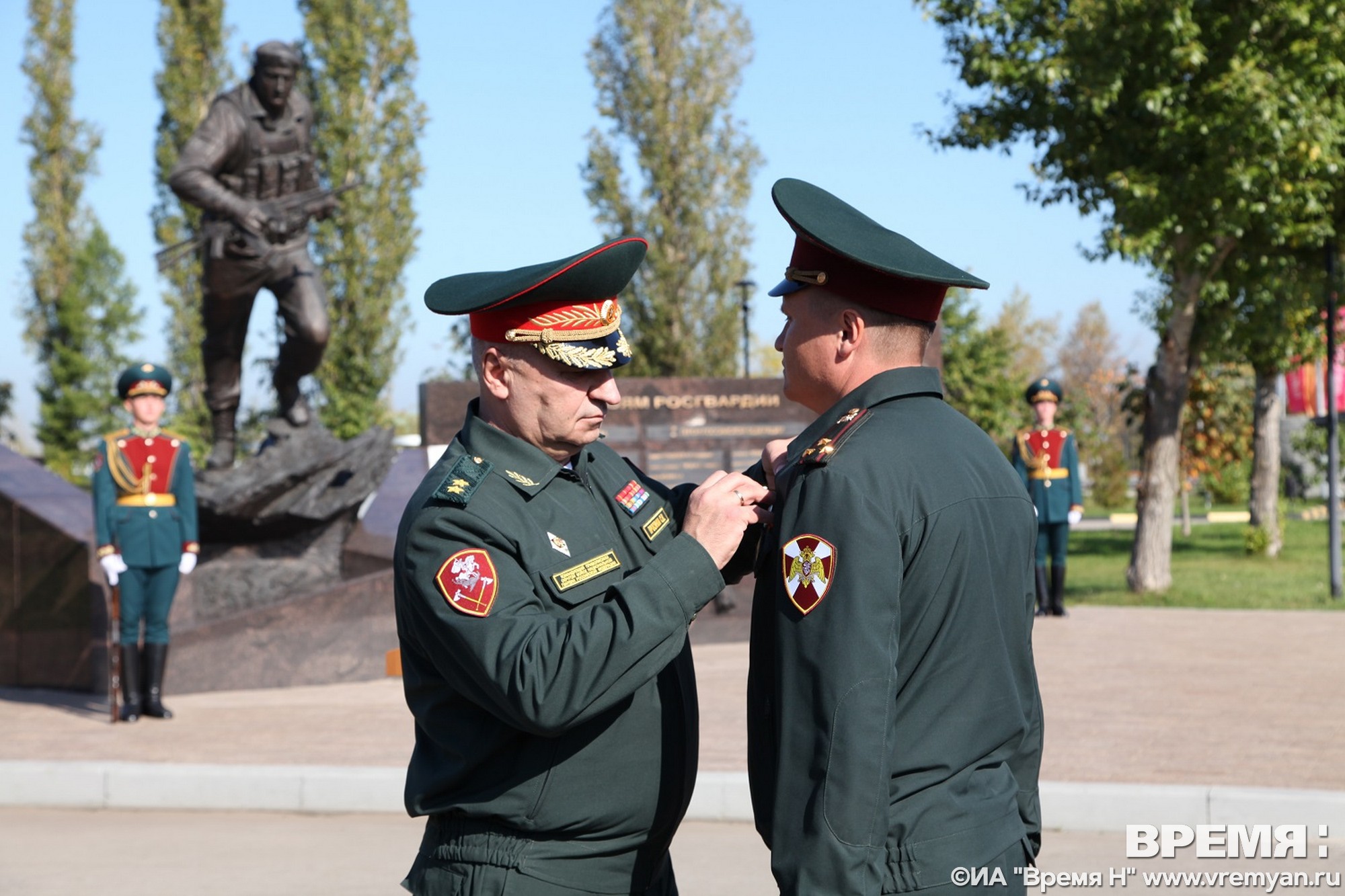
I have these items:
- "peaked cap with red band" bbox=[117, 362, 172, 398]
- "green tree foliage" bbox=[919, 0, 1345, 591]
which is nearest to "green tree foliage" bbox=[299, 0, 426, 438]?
"green tree foliage" bbox=[919, 0, 1345, 591]

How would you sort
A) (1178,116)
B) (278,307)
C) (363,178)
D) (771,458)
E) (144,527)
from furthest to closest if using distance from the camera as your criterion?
(363,178), (1178,116), (278,307), (144,527), (771,458)

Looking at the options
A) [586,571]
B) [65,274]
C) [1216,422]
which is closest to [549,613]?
[586,571]

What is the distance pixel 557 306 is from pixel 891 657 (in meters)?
0.93

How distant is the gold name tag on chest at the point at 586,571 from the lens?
249cm

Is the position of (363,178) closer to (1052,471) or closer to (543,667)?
(1052,471)

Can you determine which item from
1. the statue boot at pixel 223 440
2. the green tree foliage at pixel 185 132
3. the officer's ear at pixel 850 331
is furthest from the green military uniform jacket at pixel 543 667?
the green tree foliage at pixel 185 132

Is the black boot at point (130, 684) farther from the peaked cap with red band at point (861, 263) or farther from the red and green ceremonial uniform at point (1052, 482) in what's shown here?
the red and green ceremonial uniform at point (1052, 482)

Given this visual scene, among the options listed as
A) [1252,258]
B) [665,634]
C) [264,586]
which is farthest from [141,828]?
[1252,258]

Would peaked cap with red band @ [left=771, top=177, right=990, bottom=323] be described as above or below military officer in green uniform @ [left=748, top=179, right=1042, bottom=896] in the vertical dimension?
above

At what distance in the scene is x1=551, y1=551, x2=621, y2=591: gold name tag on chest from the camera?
249 cm

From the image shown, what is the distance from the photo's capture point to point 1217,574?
18.9 m

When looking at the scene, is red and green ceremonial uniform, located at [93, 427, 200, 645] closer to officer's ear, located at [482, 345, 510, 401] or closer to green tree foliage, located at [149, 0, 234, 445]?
officer's ear, located at [482, 345, 510, 401]

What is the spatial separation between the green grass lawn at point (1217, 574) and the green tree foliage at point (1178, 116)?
2689 millimetres

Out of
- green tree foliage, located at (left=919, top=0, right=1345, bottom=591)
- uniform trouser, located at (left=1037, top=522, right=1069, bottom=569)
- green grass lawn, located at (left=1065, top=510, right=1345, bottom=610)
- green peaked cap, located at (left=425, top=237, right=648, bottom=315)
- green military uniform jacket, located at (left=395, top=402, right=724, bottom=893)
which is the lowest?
green grass lawn, located at (left=1065, top=510, right=1345, bottom=610)
